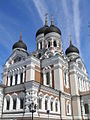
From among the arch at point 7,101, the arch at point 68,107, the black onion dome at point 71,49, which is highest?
the black onion dome at point 71,49

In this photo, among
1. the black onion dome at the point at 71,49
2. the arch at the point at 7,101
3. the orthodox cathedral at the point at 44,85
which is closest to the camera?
the orthodox cathedral at the point at 44,85

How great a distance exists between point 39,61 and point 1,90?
28.5 feet

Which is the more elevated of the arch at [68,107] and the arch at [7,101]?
→ the arch at [7,101]

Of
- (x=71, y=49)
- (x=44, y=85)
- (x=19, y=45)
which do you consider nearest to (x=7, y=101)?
(x=44, y=85)

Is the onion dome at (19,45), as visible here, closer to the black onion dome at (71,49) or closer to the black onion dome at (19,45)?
the black onion dome at (19,45)

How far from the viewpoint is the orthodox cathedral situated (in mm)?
17562

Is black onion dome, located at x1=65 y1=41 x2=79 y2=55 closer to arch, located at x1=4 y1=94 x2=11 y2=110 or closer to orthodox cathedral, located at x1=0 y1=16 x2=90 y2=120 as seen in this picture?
orthodox cathedral, located at x1=0 y1=16 x2=90 y2=120

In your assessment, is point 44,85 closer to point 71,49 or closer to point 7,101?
point 7,101

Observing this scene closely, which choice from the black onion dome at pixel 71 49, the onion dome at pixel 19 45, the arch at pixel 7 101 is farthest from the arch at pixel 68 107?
the onion dome at pixel 19 45

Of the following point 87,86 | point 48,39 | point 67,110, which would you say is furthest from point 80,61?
point 67,110

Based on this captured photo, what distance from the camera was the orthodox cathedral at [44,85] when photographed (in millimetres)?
17562

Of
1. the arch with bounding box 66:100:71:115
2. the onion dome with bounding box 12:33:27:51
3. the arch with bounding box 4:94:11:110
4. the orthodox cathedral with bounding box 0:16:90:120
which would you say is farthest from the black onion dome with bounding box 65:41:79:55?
the arch with bounding box 4:94:11:110

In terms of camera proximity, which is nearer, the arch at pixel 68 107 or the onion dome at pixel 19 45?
the arch at pixel 68 107

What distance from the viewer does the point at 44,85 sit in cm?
1922
